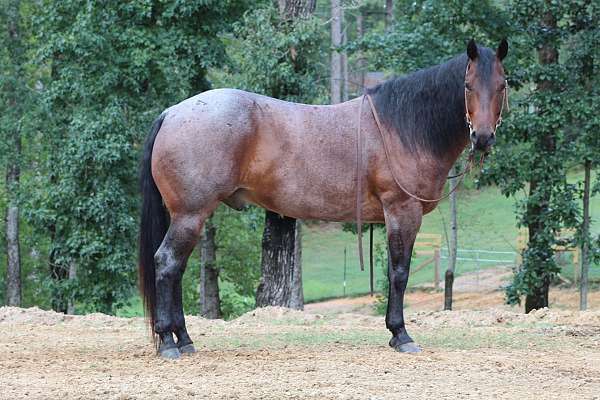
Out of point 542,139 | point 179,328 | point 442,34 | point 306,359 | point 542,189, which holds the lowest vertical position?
point 306,359

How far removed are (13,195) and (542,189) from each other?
10922 millimetres

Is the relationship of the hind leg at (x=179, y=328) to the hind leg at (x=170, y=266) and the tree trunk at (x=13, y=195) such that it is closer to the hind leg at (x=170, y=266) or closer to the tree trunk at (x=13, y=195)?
the hind leg at (x=170, y=266)

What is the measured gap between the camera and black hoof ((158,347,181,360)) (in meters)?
7.46

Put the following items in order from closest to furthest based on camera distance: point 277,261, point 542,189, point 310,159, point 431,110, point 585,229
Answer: point 310,159 → point 431,110 → point 277,261 → point 542,189 → point 585,229

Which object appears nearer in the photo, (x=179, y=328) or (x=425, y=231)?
(x=179, y=328)

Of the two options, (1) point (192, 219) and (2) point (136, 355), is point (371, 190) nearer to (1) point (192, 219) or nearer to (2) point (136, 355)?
(1) point (192, 219)

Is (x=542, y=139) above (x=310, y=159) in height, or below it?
above

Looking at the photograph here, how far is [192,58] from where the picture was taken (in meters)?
16.5

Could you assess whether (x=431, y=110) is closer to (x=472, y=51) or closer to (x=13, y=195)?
(x=472, y=51)

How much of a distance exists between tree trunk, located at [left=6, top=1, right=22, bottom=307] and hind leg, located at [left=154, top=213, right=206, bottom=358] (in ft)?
38.5

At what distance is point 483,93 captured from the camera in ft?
24.5

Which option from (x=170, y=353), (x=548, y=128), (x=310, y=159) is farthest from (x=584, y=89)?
(x=170, y=353)

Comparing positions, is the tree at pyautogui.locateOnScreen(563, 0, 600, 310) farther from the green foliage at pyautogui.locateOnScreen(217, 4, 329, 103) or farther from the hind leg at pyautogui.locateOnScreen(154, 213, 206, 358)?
the hind leg at pyautogui.locateOnScreen(154, 213, 206, 358)

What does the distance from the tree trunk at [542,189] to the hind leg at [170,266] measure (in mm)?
8364
